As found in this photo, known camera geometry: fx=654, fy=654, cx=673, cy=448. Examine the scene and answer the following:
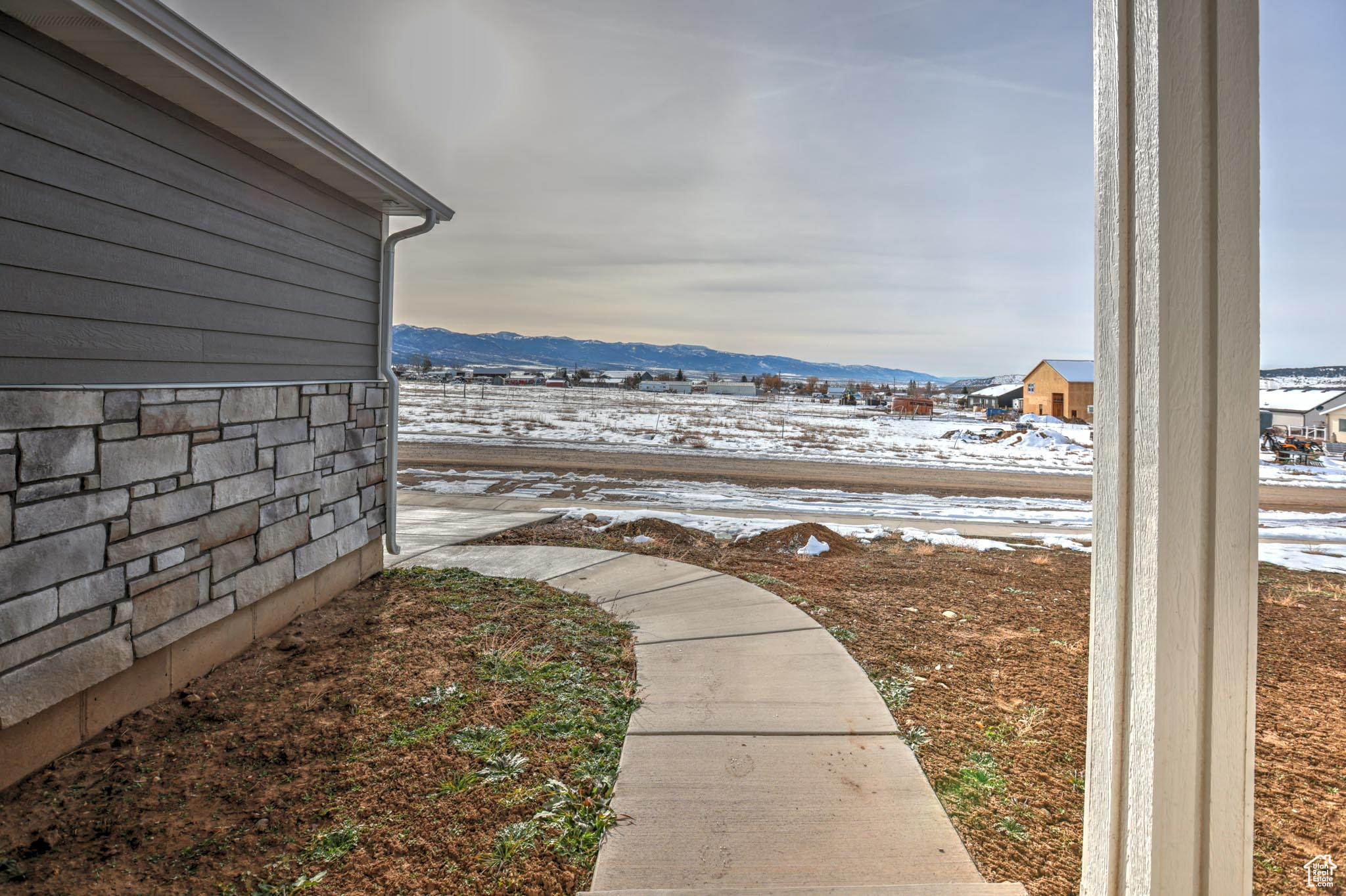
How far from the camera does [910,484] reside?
564 inches

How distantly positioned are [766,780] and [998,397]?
6126 cm

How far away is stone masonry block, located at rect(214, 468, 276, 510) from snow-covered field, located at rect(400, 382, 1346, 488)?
15.7 meters

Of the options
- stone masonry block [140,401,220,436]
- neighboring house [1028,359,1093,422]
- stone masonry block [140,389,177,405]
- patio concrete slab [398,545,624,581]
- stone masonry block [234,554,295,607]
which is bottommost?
patio concrete slab [398,545,624,581]

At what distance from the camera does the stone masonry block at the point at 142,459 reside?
9.47 ft

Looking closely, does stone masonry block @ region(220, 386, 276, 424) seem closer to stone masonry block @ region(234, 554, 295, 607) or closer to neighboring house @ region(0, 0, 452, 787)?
neighboring house @ region(0, 0, 452, 787)

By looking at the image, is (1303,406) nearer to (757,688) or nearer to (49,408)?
(757,688)

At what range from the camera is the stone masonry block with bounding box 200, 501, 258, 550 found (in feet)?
11.4

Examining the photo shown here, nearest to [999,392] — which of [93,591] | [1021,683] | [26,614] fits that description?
[1021,683]

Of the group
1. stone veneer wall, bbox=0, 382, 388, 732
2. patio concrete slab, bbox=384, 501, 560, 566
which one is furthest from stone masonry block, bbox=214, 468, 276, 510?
patio concrete slab, bbox=384, 501, 560, 566

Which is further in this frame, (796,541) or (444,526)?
(444,526)

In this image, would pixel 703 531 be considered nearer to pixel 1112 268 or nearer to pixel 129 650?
pixel 129 650

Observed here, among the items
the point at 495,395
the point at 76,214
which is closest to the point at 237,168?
the point at 76,214

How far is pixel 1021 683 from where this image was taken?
357cm

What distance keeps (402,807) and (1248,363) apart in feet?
9.23
